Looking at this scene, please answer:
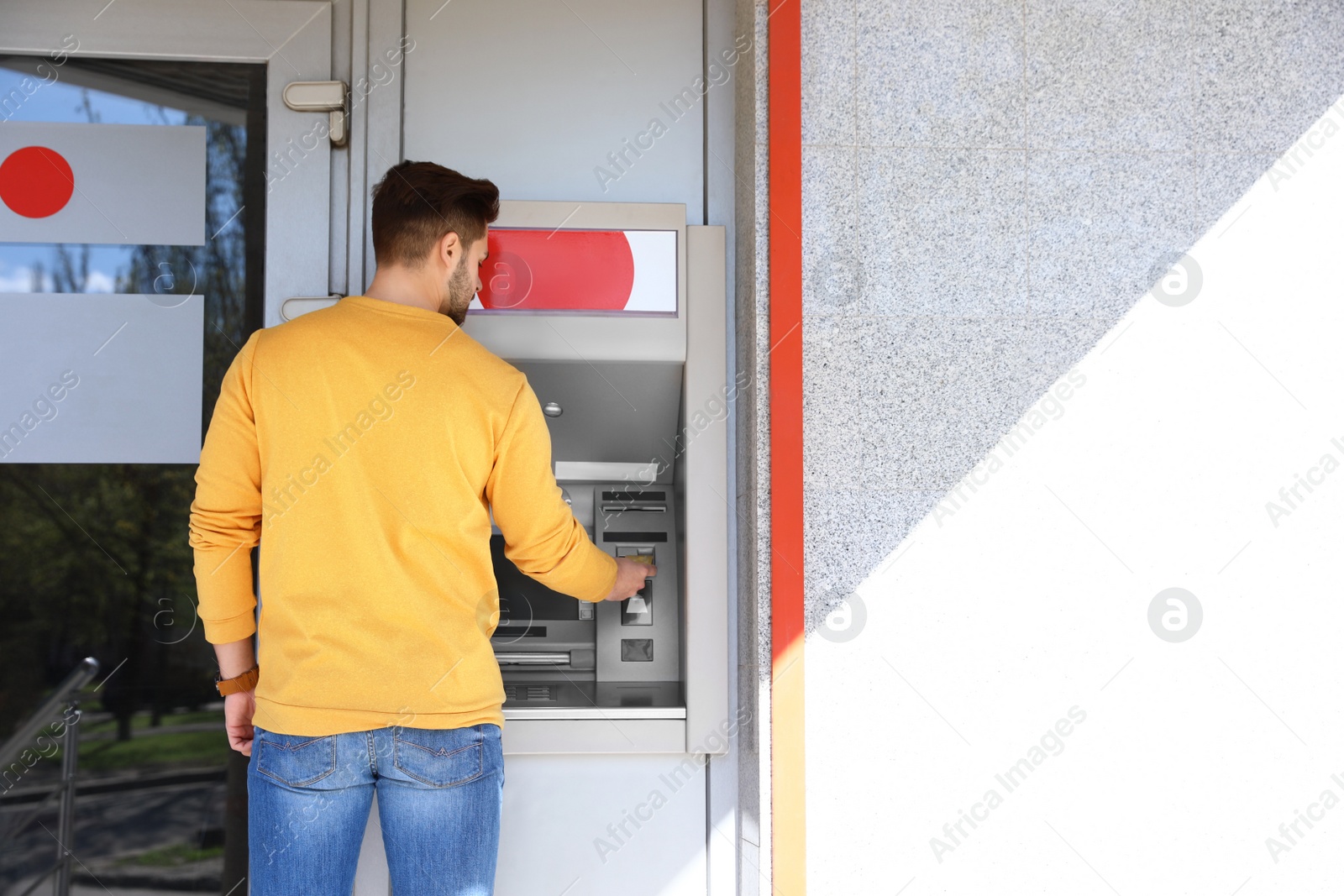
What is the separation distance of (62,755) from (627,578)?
1.43 metres

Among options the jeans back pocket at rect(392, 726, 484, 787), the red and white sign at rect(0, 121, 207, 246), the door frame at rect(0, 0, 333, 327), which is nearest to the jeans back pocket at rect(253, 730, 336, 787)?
the jeans back pocket at rect(392, 726, 484, 787)

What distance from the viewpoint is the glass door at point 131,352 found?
238cm

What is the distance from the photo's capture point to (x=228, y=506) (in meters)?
1.81

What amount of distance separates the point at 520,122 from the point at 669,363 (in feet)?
2.36

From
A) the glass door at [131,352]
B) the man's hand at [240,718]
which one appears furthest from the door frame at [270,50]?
the man's hand at [240,718]

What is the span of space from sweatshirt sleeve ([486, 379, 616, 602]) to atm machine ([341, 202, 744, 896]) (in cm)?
39

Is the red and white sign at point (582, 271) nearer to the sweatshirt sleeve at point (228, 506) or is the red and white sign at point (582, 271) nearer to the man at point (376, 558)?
the man at point (376, 558)

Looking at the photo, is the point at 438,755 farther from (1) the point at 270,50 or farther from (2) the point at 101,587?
(1) the point at 270,50

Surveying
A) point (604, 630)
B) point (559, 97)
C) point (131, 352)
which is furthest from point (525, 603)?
point (559, 97)

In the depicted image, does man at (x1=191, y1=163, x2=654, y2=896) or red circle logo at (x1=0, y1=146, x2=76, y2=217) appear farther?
red circle logo at (x1=0, y1=146, x2=76, y2=217)

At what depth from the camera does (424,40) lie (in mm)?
A: 2463

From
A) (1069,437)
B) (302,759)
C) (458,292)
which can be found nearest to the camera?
(302,759)

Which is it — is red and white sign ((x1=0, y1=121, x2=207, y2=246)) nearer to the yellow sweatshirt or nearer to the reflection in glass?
the reflection in glass

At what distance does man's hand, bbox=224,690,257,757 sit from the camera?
1914mm
